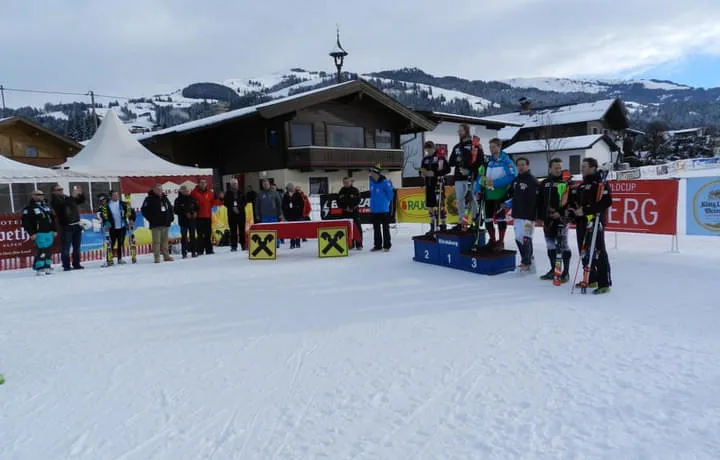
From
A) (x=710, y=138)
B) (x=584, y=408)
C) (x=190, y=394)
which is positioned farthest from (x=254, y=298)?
(x=710, y=138)

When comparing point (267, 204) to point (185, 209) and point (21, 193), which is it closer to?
point (185, 209)

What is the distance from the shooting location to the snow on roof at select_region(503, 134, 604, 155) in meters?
44.4

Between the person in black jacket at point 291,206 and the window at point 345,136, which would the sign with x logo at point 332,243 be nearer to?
the person in black jacket at point 291,206

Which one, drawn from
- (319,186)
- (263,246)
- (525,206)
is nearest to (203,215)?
(263,246)

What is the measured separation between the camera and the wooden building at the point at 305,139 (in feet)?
83.3

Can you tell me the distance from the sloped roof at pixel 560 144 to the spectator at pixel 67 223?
4088 centimetres

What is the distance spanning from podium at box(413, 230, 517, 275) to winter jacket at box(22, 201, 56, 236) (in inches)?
281

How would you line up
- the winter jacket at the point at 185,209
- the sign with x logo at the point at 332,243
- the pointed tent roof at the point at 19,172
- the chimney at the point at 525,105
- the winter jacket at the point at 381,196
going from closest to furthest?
1. the sign with x logo at the point at 332,243
2. the winter jacket at the point at 381,196
3. the winter jacket at the point at 185,209
4. the pointed tent roof at the point at 19,172
5. the chimney at the point at 525,105

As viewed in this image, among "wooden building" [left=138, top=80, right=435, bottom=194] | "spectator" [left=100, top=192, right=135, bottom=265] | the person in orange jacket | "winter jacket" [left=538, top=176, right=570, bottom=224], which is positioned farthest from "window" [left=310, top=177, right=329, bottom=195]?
"winter jacket" [left=538, top=176, right=570, bottom=224]

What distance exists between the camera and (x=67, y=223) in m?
9.49

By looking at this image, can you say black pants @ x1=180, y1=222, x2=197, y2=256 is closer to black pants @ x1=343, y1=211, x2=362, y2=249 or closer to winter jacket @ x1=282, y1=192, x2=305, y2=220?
winter jacket @ x1=282, y1=192, x2=305, y2=220

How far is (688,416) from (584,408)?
596 mm

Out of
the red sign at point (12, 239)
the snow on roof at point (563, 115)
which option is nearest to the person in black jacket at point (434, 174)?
the red sign at point (12, 239)

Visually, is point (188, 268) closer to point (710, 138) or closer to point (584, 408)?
point (584, 408)
